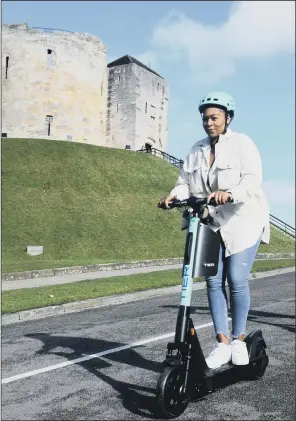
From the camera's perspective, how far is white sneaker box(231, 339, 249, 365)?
13.1 ft

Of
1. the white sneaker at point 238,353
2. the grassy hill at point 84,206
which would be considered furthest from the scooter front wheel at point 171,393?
the grassy hill at point 84,206

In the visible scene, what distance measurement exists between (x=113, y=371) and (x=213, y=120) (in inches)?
97.3

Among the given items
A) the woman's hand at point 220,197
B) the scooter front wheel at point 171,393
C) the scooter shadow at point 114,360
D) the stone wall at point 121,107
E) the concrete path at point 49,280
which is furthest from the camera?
the stone wall at point 121,107

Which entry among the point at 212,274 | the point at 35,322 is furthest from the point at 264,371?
the point at 35,322

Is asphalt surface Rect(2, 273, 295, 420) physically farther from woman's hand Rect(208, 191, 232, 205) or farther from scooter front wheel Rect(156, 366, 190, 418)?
woman's hand Rect(208, 191, 232, 205)

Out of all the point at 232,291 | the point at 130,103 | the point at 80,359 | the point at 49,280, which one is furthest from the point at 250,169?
the point at 130,103

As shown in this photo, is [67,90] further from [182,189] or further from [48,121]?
[182,189]

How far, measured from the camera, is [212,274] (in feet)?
12.3

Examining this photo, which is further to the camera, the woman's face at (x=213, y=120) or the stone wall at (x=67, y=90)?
the stone wall at (x=67, y=90)

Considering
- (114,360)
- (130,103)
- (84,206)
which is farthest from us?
(130,103)

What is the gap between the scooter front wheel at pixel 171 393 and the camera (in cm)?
327

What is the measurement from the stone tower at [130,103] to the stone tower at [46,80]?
390cm

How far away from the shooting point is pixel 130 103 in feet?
192

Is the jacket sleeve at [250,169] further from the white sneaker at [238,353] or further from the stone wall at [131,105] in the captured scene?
the stone wall at [131,105]
